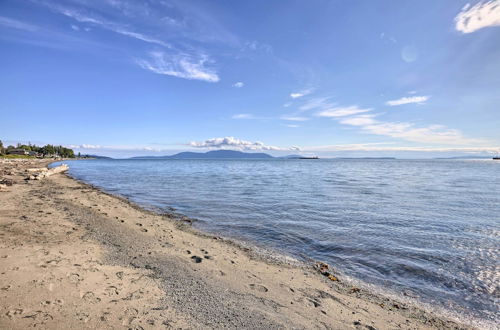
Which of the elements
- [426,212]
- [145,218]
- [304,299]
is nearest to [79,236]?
[145,218]

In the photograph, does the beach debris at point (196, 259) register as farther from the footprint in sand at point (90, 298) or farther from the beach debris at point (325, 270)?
the beach debris at point (325, 270)

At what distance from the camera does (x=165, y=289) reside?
604cm

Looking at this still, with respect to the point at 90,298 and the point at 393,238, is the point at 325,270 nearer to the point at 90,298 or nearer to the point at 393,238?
the point at 393,238

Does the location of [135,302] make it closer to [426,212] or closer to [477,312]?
[477,312]

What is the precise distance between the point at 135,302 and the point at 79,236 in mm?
6210

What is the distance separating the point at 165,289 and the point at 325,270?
17.2 ft

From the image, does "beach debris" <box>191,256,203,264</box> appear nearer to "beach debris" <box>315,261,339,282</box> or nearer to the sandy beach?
the sandy beach

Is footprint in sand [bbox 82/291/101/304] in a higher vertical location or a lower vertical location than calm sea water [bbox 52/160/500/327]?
higher

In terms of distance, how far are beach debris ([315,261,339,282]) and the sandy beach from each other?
33 mm

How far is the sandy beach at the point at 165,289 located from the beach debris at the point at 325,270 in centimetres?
3

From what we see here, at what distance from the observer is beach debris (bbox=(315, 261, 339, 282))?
306 inches

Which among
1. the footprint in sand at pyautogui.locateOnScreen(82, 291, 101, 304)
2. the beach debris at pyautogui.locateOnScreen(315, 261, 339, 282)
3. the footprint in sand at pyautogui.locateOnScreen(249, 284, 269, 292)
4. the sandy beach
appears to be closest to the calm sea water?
the beach debris at pyautogui.locateOnScreen(315, 261, 339, 282)

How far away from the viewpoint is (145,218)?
1425 centimetres

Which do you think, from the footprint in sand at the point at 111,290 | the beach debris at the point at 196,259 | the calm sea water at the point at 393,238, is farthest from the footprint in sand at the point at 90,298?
the calm sea water at the point at 393,238
